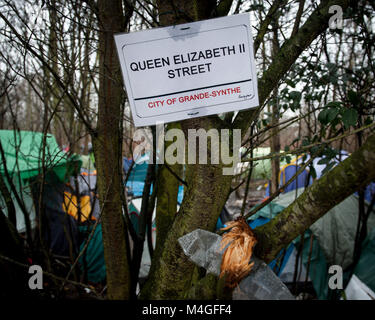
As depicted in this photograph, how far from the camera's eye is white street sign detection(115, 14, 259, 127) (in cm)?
95

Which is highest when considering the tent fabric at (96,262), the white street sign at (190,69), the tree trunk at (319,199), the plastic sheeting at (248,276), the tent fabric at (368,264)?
the white street sign at (190,69)

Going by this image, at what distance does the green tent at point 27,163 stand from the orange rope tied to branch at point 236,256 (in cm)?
106

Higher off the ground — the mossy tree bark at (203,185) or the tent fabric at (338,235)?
the mossy tree bark at (203,185)

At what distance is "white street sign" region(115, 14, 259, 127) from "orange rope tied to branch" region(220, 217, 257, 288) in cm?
44

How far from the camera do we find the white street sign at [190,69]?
0.95 metres

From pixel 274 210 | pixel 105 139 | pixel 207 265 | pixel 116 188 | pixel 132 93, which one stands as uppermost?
pixel 132 93

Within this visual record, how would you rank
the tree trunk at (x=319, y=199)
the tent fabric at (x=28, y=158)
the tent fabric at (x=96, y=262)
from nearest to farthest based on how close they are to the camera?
1. the tree trunk at (x=319, y=199)
2. the tent fabric at (x=28, y=158)
3. the tent fabric at (x=96, y=262)

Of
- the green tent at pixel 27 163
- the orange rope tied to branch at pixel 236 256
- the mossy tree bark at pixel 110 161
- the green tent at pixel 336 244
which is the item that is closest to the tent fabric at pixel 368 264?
the green tent at pixel 336 244

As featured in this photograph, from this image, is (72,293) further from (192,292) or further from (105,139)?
(192,292)

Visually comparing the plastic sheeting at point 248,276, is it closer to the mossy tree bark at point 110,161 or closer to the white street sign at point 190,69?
the white street sign at point 190,69


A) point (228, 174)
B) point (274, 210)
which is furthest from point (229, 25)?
point (274, 210)

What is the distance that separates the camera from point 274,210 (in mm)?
3895

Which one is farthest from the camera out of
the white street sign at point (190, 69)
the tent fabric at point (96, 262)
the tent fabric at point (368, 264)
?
the tent fabric at point (96, 262)
